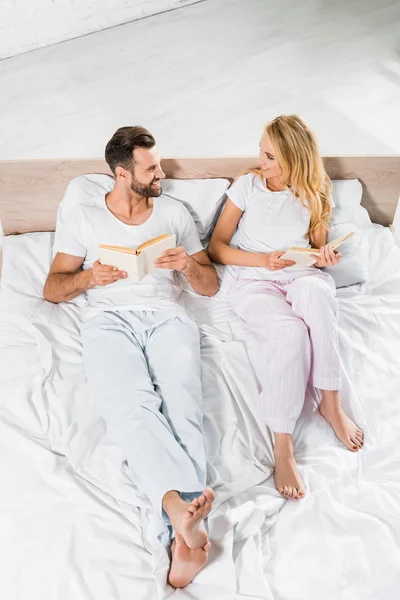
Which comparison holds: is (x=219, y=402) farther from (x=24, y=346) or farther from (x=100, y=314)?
(x=24, y=346)

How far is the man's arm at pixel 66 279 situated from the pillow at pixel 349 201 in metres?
1.00

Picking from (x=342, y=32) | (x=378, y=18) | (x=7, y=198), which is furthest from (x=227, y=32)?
(x=7, y=198)

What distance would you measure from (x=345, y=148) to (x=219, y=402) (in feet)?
6.37

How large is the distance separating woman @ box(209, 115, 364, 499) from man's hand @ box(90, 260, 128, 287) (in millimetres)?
445

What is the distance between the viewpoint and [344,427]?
72.0 inches

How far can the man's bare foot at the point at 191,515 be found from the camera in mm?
1485

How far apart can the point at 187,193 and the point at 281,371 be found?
0.85m

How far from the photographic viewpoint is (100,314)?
2.04 metres

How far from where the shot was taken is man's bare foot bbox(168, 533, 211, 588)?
1.47m

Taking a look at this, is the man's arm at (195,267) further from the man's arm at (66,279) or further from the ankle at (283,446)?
the ankle at (283,446)

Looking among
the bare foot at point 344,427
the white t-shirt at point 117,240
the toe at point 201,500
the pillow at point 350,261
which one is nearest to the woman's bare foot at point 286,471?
the bare foot at point 344,427

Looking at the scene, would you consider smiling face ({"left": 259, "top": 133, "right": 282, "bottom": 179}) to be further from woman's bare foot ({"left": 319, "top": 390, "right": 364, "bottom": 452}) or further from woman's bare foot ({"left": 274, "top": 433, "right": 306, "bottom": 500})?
woman's bare foot ({"left": 274, "top": 433, "right": 306, "bottom": 500})

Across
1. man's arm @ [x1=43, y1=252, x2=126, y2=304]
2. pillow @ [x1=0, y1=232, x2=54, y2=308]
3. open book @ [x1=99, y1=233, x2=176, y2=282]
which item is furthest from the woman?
pillow @ [x1=0, y1=232, x2=54, y2=308]

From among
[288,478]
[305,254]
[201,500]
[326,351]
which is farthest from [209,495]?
[305,254]
